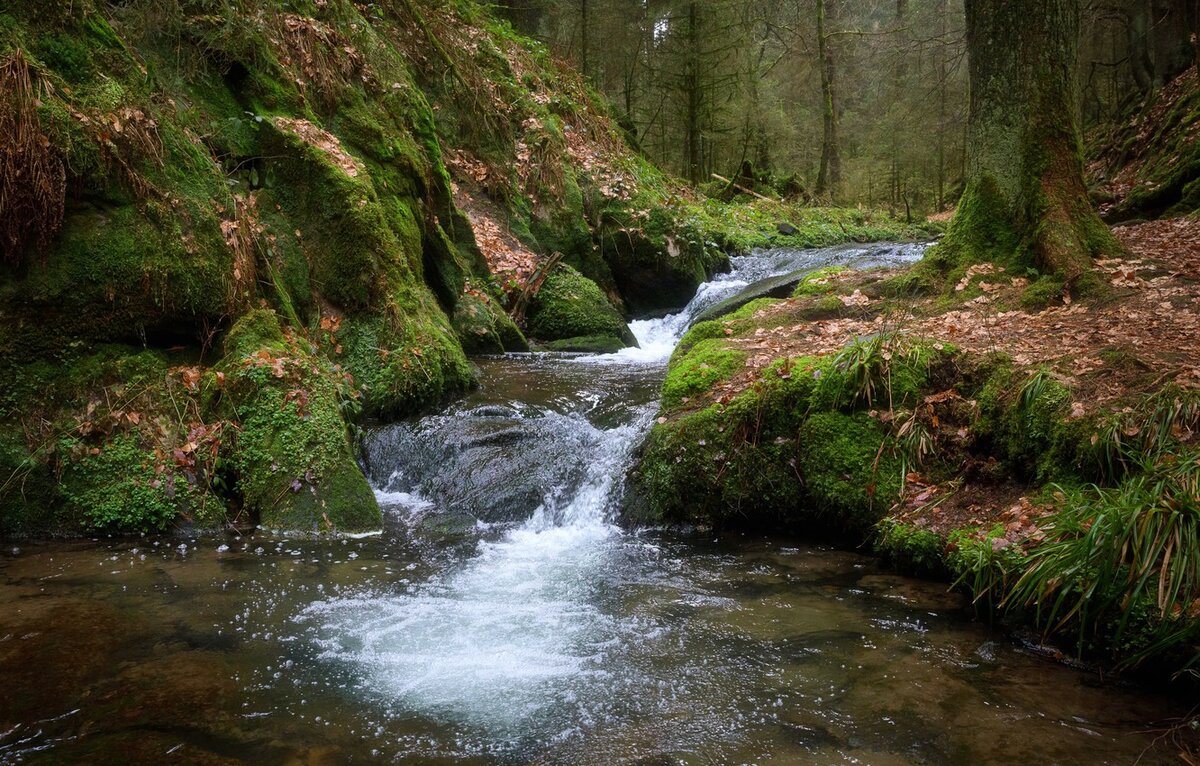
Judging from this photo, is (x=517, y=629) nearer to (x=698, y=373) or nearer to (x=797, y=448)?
(x=797, y=448)

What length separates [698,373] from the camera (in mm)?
6516

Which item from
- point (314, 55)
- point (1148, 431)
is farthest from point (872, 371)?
point (314, 55)

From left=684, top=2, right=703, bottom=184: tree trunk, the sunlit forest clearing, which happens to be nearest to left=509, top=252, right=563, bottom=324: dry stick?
the sunlit forest clearing

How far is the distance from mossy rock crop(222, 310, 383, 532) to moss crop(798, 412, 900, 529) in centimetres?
344

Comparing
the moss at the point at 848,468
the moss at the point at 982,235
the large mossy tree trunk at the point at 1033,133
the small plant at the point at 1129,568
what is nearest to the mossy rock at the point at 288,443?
the moss at the point at 848,468

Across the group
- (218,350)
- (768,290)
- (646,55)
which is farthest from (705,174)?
(218,350)

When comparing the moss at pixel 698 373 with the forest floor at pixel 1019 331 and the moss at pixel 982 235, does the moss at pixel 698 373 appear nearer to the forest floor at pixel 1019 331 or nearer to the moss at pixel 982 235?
the forest floor at pixel 1019 331

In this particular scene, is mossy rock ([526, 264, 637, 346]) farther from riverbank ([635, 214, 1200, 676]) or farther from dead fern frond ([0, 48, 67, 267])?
dead fern frond ([0, 48, 67, 267])

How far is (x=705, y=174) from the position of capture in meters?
26.5

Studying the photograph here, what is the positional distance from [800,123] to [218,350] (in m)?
28.3

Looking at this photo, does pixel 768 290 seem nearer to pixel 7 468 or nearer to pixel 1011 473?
pixel 1011 473

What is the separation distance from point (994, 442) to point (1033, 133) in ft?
11.9

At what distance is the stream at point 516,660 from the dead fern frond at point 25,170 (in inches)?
87.3

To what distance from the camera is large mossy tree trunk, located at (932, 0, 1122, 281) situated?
6.54 metres
